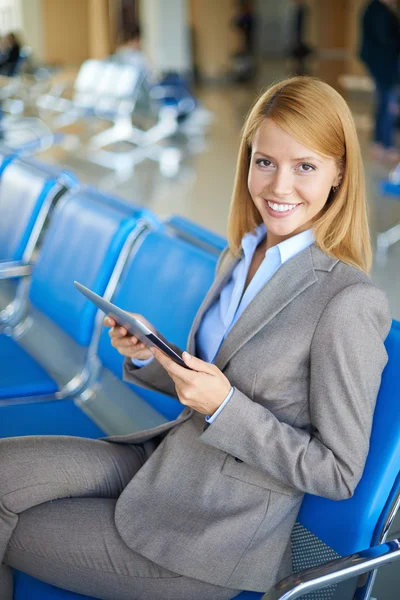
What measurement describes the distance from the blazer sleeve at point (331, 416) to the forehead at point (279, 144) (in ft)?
0.86

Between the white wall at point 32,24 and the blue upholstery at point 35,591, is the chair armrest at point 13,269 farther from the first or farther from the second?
the white wall at point 32,24

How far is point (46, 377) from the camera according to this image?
2.38 m

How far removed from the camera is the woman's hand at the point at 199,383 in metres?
1.28

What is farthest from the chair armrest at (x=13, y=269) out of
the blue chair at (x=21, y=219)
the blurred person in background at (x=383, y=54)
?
the blurred person in background at (x=383, y=54)

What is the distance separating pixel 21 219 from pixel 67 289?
605mm

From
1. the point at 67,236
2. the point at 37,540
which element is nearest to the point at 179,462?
the point at 37,540

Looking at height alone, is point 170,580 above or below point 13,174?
below

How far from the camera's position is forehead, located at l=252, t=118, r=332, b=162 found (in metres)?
1.39

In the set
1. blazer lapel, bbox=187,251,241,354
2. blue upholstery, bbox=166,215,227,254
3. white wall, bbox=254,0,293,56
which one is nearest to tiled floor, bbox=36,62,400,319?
blue upholstery, bbox=166,215,227,254

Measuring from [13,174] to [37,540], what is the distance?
6.75 feet

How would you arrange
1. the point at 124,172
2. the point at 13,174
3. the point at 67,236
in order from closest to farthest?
the point at 67,236, the point at 13,174, the point at 124,172

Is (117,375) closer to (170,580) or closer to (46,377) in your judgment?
(46,377)

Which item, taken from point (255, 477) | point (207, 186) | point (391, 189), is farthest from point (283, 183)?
point (207, 186)

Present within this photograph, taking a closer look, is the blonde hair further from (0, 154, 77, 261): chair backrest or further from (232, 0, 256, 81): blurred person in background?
(232, 0, 256, 81): blurred person in background
